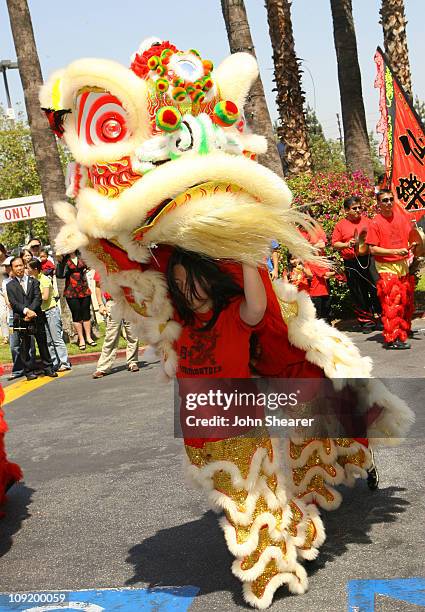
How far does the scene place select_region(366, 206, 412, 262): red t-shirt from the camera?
31.4 ft

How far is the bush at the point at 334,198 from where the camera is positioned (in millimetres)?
12695

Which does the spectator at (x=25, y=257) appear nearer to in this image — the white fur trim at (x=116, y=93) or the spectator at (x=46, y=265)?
the spectator at (x=46, y=265)

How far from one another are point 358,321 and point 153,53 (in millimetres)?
9170

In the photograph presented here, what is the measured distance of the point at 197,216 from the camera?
3389mm

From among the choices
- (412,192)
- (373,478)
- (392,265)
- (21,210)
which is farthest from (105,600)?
(21,210)

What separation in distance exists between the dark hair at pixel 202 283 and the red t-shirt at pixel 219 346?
0.11 ft

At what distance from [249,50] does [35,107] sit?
3.64 metres

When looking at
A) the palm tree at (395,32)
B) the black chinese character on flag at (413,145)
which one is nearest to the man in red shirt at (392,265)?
the black chinese character on flag at (413,145)

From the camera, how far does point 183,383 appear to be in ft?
12.2

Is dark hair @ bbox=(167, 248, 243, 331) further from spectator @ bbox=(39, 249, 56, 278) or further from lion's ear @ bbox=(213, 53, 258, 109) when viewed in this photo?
spectator @ bbox=(39, 249, 56, 278)

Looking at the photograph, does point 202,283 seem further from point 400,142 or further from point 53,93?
point 400,142

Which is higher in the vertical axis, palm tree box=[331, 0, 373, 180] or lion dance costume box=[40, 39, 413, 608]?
palm tree box=[331, 0, 373, 180]

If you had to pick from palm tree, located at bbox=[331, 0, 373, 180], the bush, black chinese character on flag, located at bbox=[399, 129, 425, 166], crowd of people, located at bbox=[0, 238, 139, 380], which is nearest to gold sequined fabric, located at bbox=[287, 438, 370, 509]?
crowd of people, located at bbox=[0, 238, 139, 380]

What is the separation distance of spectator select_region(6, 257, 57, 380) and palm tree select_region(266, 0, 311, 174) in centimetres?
579
